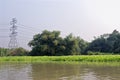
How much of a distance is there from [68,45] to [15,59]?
1419cm

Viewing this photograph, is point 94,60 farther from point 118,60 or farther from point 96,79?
point 96,79

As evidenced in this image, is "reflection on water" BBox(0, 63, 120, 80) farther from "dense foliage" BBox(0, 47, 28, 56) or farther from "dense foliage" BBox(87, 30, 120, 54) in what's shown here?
"dense foliage" BBox(0, 47, 28, 56)

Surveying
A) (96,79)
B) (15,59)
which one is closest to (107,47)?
(15,59)

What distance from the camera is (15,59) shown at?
40469 millimetres

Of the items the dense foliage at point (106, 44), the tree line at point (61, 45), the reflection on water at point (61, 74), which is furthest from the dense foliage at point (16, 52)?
the reflection on water at point (61, 74)

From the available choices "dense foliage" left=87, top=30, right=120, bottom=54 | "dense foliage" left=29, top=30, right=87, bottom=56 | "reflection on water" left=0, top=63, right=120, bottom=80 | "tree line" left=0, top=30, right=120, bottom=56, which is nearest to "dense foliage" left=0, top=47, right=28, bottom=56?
"tree line" left=0, top=30, right=120, bottom=56

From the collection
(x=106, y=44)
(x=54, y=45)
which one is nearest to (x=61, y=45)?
(x=54, y=45)

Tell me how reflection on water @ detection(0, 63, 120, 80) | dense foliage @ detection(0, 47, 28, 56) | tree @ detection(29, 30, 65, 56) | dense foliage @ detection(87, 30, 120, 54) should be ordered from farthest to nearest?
dense foliage @ detection(0, 47, 28, 56), dense foliage @ detection(87, 30, 120, 54), tree @ detection(29, 30, 65, 56), reflection on water @ detection(0, 63, 120, 80)

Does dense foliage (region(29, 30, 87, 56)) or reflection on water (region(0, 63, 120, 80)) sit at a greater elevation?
dense foliage (region(29, 30, 87, 56))

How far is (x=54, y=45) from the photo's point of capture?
5147cm

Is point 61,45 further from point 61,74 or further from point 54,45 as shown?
point 61,74

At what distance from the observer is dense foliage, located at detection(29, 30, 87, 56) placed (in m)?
51.1

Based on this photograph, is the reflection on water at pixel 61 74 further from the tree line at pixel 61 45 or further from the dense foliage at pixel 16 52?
the dense foliage at pixel 16 52

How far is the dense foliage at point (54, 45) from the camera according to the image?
168ft
